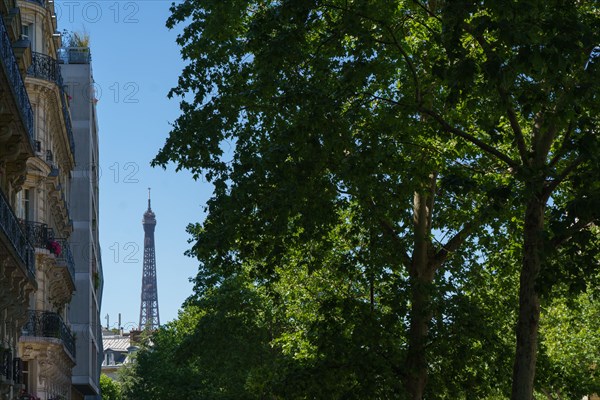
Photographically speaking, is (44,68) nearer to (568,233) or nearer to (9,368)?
(9,368)

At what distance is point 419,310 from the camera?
103ft

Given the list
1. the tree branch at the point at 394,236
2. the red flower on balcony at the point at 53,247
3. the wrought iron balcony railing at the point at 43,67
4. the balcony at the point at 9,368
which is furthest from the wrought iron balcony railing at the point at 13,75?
the red flower on balcony at the point at 53,247

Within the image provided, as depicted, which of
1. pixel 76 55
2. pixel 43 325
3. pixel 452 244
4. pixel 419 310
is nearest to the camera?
pixel 419 310

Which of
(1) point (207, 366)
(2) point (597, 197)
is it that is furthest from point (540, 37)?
(1) point (207, 366)

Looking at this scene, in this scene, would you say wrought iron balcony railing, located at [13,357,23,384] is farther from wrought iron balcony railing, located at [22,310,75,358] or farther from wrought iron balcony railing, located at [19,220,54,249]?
wrought iron balcony railing, located at [22,310,75,358]

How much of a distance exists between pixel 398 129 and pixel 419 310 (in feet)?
19.0

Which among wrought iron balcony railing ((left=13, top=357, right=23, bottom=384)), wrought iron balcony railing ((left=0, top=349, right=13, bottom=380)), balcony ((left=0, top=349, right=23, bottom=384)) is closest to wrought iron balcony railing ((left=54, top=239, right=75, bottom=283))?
wrought iron balcony railing ((left=13, top=357, right=23, bottom=384))

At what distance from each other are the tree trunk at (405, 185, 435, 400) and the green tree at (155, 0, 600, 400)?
0.04 meters

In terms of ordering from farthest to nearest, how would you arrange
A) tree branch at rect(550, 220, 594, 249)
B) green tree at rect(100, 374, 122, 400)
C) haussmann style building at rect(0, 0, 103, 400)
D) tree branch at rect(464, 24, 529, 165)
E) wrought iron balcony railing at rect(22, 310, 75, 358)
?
green tree at rect(100, 374, 122, 400) → wrought iron balcony railing at rect(22, 310, 75, 358) → haussmann style building at rect(0, 0, 103, 400) → tree branch at rect(550, 220, 594, 249) → tree branch at rect(464, 24, 529, 165)

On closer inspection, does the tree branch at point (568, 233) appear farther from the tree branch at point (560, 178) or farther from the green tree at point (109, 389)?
the green tree at point (109, 389)

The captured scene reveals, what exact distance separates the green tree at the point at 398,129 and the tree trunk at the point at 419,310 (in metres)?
0.04

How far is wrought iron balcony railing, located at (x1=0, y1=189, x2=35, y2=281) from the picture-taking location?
2991 cm

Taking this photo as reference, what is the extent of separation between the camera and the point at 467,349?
31.9 m

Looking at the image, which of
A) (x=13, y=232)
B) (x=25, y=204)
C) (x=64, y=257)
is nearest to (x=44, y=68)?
(x=25, y=204)
